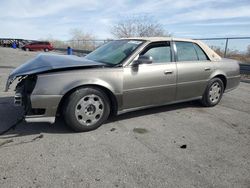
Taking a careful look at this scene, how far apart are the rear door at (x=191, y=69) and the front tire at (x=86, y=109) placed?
1693 mm

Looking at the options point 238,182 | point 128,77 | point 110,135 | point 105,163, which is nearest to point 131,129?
point 110,135

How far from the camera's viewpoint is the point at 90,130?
444cm

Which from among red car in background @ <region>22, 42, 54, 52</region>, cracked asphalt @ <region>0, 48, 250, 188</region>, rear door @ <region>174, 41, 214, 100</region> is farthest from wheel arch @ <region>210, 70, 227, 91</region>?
red car in background @ <region>22, 42, 54, 52</region>

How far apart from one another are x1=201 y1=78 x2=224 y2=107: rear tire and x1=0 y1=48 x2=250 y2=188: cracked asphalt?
2.21 ft

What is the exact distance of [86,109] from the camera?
171 inches

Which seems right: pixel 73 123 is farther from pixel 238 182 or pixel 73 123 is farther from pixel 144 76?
pixel 238 182

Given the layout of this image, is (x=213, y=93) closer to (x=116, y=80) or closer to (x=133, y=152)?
(x=116, y=80)

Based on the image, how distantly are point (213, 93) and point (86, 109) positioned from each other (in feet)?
10.3

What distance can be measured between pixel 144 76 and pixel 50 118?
5.82 feet

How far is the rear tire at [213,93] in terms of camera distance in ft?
19.5

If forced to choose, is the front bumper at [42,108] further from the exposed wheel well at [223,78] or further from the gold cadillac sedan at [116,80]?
the exposed wheel well at [223,78]

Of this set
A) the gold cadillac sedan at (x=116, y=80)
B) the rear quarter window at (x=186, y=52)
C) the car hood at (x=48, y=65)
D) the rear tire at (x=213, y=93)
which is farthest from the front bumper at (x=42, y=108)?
the rear tire at (x=213, y=93)

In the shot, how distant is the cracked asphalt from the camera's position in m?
3.04

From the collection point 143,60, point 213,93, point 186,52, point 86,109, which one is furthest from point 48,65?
point 213,93
